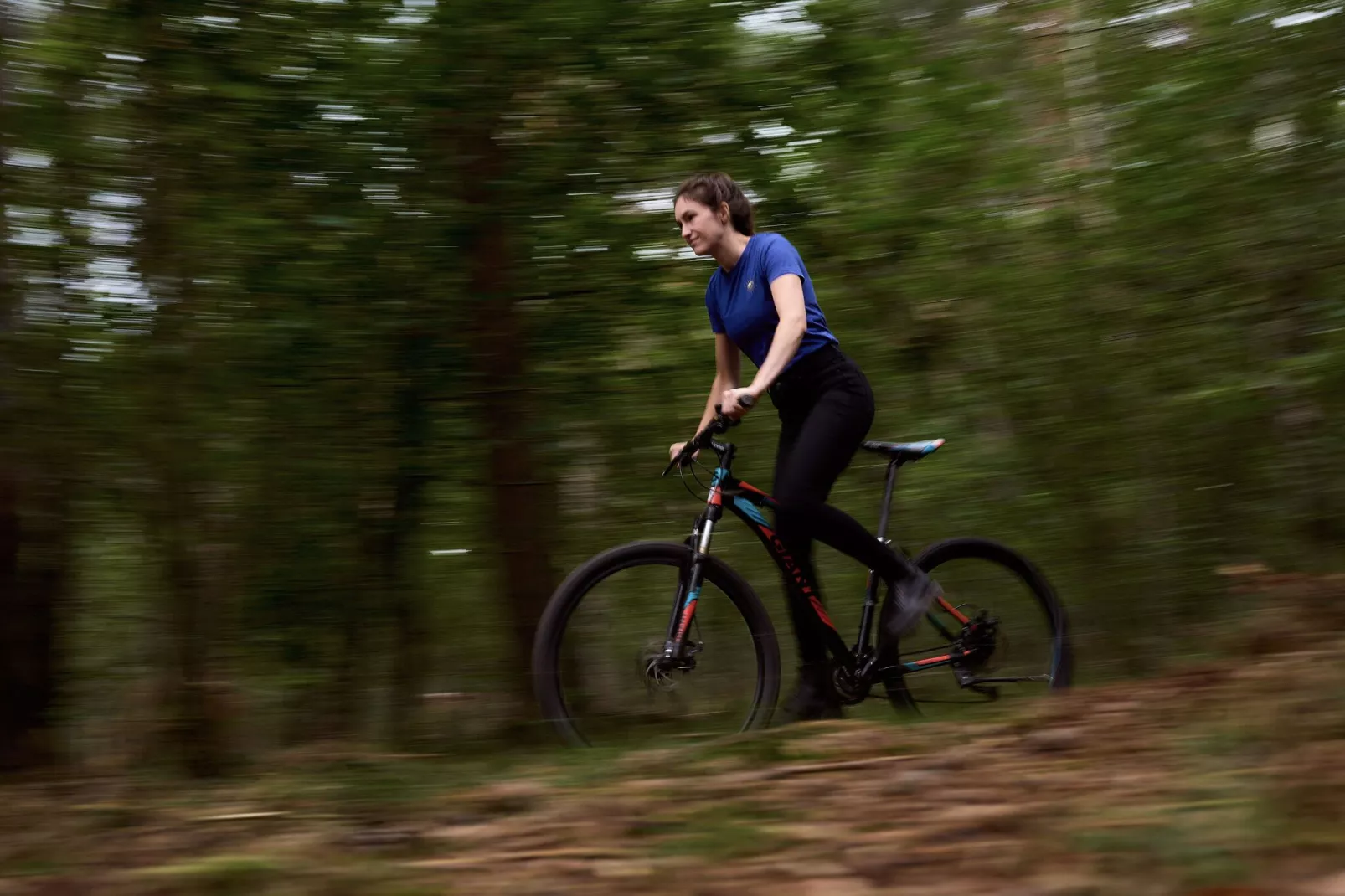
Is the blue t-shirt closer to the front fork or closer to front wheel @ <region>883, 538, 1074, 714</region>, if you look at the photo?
the front fork

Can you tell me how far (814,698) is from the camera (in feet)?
14.5

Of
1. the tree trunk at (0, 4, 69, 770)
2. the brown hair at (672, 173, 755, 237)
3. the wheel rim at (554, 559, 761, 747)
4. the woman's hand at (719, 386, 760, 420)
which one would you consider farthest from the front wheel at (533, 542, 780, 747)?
the tree trunk at (0, 4, 69, 770)

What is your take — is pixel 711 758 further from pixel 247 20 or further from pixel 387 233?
pixel 247 20

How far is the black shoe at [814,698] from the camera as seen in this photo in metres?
4.39

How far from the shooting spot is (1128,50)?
19.7 feet

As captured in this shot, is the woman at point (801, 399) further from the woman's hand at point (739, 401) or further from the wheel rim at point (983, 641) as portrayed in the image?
the wheel rim at point (983, 641)

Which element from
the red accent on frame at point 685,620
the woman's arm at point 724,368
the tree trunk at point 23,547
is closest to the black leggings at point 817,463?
the woman's arm at point 724,368

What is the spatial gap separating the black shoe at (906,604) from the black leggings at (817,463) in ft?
0.20

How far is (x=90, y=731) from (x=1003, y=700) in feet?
11.6

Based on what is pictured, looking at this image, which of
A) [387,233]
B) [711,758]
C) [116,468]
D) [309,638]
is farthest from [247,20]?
[711,758]

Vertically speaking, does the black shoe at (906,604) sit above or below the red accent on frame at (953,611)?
above

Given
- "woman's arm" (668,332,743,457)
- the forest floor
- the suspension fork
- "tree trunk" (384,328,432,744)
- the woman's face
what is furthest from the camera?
"tree trunk" (384,328,432,744)

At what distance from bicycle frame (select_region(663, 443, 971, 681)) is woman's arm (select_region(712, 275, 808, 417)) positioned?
0.22 meters

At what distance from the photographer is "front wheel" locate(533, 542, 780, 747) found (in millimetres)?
4141
